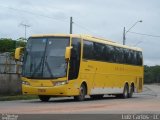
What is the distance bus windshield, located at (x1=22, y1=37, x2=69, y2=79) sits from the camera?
100ft

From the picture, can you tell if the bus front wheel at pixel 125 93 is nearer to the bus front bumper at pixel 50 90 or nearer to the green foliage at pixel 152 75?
the bus front bumper at pixel 50 90

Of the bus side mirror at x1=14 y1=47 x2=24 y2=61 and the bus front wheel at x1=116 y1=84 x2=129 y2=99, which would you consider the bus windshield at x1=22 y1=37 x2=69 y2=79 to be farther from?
the bus front wheel at x1=116 y1=84 x2=129 y2=99

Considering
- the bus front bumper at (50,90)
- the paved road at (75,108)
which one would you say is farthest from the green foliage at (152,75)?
the paved road at (75,108)

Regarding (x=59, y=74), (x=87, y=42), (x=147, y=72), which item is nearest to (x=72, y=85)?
(x=59, y=74)

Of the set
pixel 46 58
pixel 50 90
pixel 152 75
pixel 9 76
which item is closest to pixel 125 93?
pixel 9 76

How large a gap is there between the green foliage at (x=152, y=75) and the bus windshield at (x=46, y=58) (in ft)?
452

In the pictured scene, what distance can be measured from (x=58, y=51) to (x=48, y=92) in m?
2.25

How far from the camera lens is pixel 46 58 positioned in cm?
3070

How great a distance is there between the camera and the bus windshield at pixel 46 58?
30.5 metres

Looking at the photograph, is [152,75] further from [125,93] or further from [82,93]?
[82,93]

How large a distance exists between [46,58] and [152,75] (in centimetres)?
14479

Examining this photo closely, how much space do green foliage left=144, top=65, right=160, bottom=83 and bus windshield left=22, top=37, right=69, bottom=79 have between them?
137728mm

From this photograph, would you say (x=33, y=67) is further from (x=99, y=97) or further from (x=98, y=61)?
(x=99, y=97)

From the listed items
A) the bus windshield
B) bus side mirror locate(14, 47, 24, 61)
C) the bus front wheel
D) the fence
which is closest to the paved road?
the bus windshield
